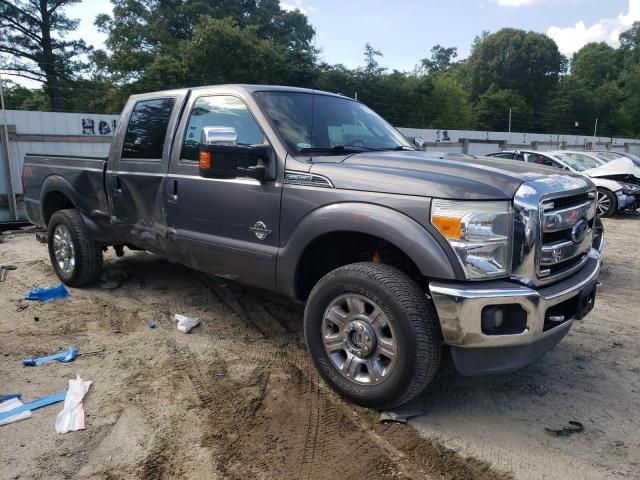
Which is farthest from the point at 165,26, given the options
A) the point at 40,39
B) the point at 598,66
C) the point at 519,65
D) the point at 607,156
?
the point at 598,66

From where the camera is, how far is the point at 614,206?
1161 cm

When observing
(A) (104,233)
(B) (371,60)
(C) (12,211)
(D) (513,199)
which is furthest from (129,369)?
(B) (371,60)

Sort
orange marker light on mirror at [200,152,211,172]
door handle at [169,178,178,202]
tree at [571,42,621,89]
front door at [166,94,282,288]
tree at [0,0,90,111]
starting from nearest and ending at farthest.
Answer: orange marker light on mirror at [200,152,211,172] < front door at [166,94,282,288] < door handle at [169,178,178,202] < tree at [0,0,90,111] < tree at [571,42,621,89]

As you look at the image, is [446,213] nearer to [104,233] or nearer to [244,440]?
[244,440]

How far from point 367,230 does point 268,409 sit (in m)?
1.28

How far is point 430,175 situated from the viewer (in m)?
2.94

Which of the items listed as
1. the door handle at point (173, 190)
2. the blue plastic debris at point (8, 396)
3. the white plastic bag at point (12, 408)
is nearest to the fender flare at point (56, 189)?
the door handle at point (173, 190)

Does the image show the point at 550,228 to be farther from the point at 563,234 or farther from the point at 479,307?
the point at 479,307

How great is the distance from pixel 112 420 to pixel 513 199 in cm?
265

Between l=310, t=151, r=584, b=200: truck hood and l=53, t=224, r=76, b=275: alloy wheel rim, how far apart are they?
131 inches

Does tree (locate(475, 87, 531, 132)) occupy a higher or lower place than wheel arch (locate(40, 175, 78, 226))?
higher

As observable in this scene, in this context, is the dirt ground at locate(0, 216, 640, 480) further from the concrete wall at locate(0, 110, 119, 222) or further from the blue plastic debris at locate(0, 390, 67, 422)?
the concrete wall at locate(0, 110, 119, 222)

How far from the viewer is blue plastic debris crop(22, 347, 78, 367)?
3.78 metres

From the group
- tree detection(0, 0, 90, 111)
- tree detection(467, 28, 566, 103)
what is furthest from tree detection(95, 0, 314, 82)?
tree detection(467, 28, 566, 103)
